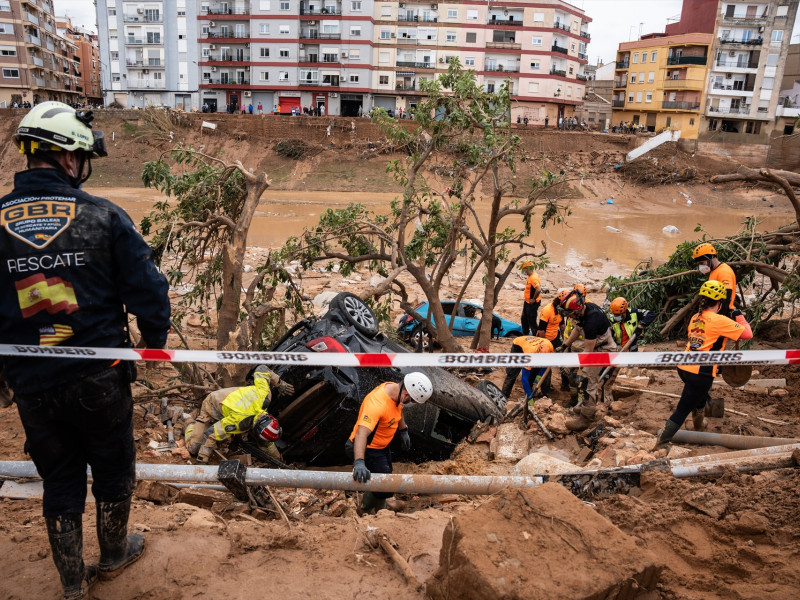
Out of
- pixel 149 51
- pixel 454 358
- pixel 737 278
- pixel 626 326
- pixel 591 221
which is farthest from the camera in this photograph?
pixel 149 51

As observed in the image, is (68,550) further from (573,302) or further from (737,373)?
(573,302)

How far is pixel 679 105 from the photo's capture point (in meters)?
52.3

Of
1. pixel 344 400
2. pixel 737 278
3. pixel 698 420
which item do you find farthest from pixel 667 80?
pixel 344 400

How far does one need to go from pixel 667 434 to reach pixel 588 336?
245 centimetres

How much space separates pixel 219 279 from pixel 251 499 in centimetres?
501

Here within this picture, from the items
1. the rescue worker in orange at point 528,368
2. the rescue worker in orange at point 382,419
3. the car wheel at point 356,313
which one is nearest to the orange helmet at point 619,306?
the rescue worker in orange at point 528,368

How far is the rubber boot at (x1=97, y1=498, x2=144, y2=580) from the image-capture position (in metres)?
3.05

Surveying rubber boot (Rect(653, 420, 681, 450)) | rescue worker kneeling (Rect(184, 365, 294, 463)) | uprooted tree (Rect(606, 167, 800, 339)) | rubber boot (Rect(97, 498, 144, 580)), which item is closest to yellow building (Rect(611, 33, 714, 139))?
uprooted tree (Rect(606, 167, 800, 339))

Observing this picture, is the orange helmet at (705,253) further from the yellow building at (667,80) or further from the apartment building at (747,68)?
the yellow building at (667,80)

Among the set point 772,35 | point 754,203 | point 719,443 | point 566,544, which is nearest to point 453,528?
point 566,544

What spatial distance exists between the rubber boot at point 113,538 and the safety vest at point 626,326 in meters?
7.56

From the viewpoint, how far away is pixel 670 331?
11422mm

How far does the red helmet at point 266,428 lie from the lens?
5.82 m

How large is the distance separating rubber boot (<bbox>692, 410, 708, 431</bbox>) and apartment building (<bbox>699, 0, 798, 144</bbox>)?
50216 millimetres
